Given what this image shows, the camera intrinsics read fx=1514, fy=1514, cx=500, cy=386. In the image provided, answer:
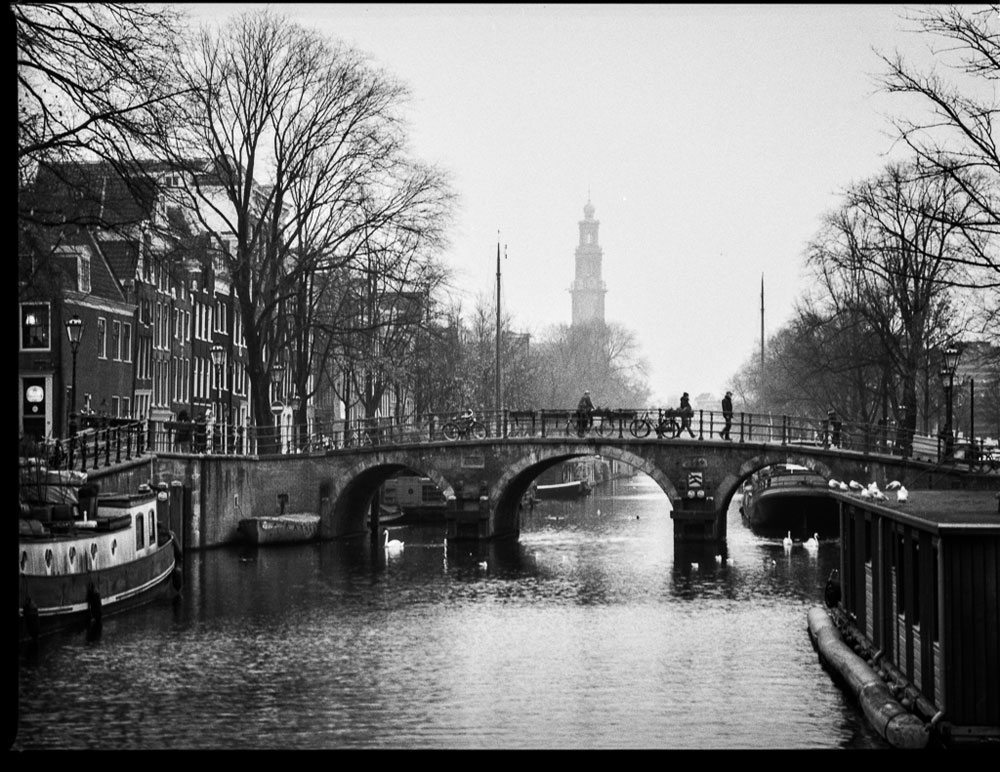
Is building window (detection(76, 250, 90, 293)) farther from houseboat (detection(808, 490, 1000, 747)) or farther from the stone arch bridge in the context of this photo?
houseboat (detection(808, 490, 1000, 747))

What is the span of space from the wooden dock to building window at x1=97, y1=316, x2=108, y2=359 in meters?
33.0

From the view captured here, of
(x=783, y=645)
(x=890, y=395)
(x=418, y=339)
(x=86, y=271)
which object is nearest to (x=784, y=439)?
(x=890, y=395)

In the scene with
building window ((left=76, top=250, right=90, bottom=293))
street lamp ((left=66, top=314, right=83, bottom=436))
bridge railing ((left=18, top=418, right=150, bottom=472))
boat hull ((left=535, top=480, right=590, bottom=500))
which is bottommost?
boat hull ((left=535, top=480, right=590, bottom=500))

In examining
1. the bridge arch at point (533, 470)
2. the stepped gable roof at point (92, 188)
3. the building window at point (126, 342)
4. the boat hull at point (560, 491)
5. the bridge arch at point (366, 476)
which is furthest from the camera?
the boat hull at point (560, 491)

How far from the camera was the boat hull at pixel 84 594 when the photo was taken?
24047 mm

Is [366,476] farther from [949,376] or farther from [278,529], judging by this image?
[949,376]

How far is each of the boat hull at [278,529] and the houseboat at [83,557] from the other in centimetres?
1000

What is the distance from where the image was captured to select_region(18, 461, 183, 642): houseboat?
24.4 metres

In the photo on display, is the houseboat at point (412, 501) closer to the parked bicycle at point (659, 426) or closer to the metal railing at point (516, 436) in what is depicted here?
the metal railing at point (516, 436)

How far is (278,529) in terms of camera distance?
4419cm

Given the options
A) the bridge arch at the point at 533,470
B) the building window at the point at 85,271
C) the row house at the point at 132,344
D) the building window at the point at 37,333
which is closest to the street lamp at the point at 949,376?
the bridge arch at the point at 533,470

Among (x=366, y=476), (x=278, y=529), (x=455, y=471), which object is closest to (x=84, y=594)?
(x=278, y=529)

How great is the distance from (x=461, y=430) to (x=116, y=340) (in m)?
12.1

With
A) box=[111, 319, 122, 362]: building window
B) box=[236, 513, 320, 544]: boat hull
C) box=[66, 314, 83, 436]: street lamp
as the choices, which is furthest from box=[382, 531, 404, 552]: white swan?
box=[111, 319, 122, 362]: building window
